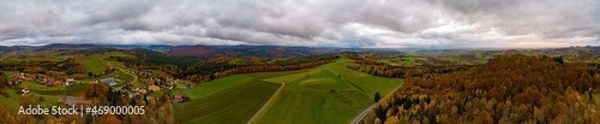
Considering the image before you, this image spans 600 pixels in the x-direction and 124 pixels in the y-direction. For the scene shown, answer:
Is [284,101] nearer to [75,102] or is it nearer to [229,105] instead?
[229,105]

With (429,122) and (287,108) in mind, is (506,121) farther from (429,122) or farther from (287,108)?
(287,108)

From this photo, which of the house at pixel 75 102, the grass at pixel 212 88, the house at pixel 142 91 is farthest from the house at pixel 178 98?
the house at pixel 75 102

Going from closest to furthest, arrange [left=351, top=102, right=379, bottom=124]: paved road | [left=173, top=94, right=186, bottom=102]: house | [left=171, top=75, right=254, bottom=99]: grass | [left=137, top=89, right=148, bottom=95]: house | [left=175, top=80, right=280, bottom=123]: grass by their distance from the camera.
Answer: [left=351, top=102, right=379, bottom=124]: paved road, [left=175, top=80, right=280, bottom=123]: grass, [left=173, top=94, right=186, bottom=102]: house, [left=137, top=89, right=148, bottom=95]: house, [left=171, top=75, right=254, bottom=99]: grass

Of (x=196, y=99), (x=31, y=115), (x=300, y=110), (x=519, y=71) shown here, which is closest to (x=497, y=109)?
(x=519, y=71)

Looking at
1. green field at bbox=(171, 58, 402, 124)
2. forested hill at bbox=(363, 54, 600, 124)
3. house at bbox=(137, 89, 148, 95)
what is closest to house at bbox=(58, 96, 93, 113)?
green field at bbox=(171, 58, 402, 124)

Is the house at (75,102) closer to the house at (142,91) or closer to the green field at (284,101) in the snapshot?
the green field at (284,101)

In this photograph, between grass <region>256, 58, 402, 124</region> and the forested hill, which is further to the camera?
grass <region>256, 58, 402, 124</region>

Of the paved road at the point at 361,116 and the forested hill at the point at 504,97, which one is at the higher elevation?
the forested hill at the point at 504,97

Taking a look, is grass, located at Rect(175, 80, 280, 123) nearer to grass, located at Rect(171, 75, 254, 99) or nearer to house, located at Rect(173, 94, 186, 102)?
Result: house, located at Rect(173, 94, 186, 102)
